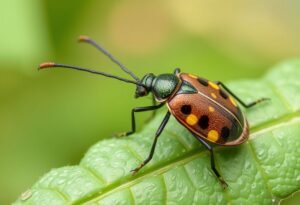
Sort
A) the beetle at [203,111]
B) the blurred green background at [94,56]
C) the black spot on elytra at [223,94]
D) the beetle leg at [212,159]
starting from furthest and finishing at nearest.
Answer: the blurred green background at [94,56]
the black spot on elytra at [223,94]
the beetle at [203,111]
the beetle leg at [212,159]

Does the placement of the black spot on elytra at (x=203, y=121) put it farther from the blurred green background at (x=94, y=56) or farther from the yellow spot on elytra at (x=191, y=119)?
the blurred green background at (x=94, y=56)

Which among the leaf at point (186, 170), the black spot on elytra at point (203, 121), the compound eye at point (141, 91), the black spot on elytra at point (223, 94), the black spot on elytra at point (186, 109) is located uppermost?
the compound eye at point (141, 91)

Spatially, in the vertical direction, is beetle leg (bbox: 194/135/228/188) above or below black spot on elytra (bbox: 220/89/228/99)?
below

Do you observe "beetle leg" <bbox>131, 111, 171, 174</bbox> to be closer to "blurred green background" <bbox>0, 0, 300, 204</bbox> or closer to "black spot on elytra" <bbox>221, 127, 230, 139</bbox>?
"black spot on elytra" <bbox>221, 127, 230, 139</bbox>

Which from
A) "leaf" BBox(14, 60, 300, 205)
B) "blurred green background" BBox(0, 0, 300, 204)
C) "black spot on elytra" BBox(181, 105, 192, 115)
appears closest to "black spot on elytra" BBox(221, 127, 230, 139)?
"leaf" BBox(14, 60, 300, 205)

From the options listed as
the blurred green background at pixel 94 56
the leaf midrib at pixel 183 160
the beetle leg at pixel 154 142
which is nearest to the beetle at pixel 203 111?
the beetle leg at pixel 154 142

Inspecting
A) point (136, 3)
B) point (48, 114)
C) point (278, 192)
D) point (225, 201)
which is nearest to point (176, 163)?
point (225, 201)
